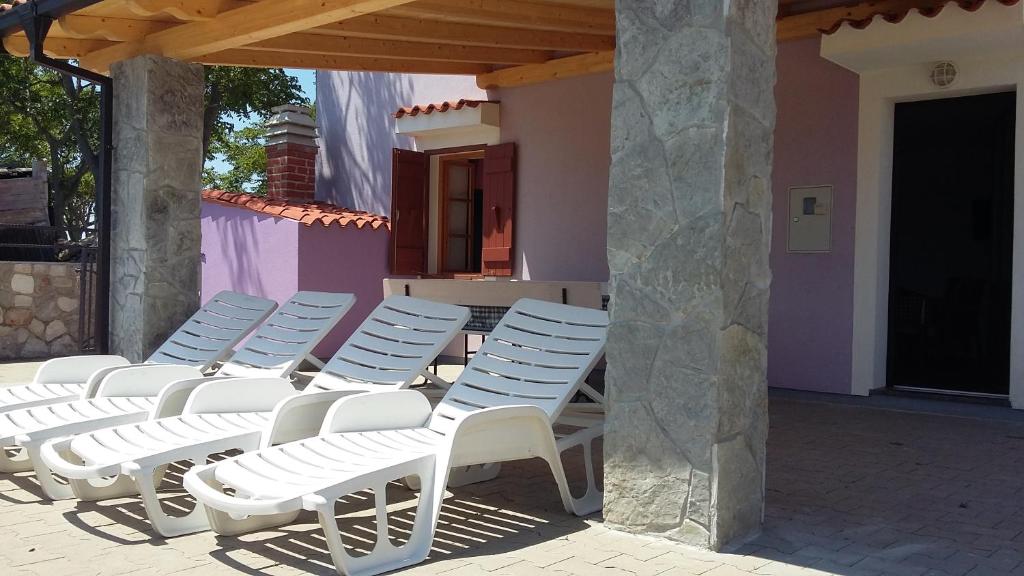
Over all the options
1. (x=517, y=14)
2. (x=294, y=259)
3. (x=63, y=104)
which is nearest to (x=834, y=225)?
(x=517, y=14)

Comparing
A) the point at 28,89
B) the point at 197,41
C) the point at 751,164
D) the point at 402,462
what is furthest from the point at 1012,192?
the point at 28,89

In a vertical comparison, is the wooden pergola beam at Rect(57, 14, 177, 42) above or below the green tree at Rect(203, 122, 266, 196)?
below

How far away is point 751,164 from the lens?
150 inches

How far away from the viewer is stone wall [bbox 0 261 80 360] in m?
10.0

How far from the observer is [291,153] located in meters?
12.4

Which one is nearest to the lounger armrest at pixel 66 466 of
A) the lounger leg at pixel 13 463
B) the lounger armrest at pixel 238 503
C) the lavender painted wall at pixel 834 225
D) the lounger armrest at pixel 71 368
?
the lounger armrest at pixel 238 503

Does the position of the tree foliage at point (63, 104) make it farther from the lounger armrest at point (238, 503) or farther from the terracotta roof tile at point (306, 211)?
the lounger armrest at point (238, 503)

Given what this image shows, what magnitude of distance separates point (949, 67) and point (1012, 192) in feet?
3.53

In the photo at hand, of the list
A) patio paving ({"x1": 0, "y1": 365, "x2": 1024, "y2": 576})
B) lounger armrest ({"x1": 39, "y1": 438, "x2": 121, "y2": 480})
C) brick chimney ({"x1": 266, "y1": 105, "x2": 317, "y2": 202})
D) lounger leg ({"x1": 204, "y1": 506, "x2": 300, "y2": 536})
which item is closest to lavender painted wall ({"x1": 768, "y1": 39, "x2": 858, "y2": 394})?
patio paving ({"x1": 0, "y1": 365, "x2": 1024, "y2": 576})

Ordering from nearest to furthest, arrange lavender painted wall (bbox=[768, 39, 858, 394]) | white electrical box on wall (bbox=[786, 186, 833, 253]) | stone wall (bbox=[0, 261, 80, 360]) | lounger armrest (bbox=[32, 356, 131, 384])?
lounger armrest (bbox=[32, 356, 131, 384])
lavender painted wall (bbox=[768, 39, 858, 394])
white electrical box on wall (bbox=[786, 186, 833, 253])
stone wall (bbox=[0, 261, 80, 360])

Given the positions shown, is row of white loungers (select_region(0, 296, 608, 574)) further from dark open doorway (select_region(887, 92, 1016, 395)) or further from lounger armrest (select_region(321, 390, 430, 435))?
dark open doorway (select_region(887, 92, 1016, 395))

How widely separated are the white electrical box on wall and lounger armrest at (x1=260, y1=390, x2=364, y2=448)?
16.4 ft

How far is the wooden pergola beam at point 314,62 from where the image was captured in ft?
26.0

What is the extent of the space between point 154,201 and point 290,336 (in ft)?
6.24
